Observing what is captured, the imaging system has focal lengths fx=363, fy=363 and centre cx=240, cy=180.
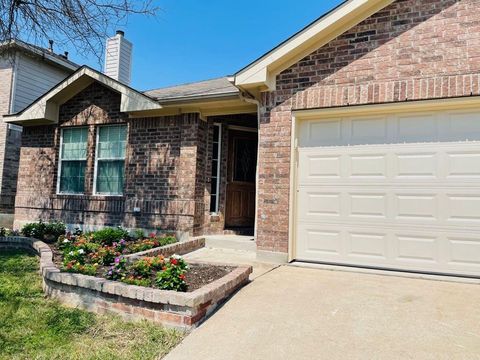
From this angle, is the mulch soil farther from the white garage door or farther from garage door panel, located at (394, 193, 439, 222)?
garage door panel, located at (394, 193, 439, 222)

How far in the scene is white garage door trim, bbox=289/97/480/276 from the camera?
531 cm

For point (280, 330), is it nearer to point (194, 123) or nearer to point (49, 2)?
point (194, 123)

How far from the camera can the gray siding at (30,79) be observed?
1210 centimetres

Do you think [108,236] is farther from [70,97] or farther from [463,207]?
[463,207]

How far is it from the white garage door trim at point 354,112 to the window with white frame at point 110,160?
440cm

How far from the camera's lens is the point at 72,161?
9344mm

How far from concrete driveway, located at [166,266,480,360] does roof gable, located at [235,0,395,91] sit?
341 cm

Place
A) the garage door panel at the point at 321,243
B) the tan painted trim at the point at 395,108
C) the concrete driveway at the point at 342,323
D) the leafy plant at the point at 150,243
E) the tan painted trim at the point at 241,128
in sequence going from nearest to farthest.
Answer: the concrete driveway at the point at 342,323, the tan painted trim at the point at 395,108, the garage door panel at the point at 321,243, the leafy plant at the point at 150,243, the tan painted trim at the point at 241,128

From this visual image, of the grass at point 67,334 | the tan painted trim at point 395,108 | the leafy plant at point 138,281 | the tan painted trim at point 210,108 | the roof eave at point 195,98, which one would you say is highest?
the roof eave at point 195,98

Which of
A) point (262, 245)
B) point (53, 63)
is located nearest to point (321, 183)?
point (262, 245)

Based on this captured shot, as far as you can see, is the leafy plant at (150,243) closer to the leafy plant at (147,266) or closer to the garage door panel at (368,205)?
the leafy plant at (147,266)

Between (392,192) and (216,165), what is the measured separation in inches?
162

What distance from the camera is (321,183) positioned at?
6.07 m

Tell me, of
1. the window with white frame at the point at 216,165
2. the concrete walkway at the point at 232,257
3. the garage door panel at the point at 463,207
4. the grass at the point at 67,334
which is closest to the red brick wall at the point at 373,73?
the concrete walkway at the point at 232,257
